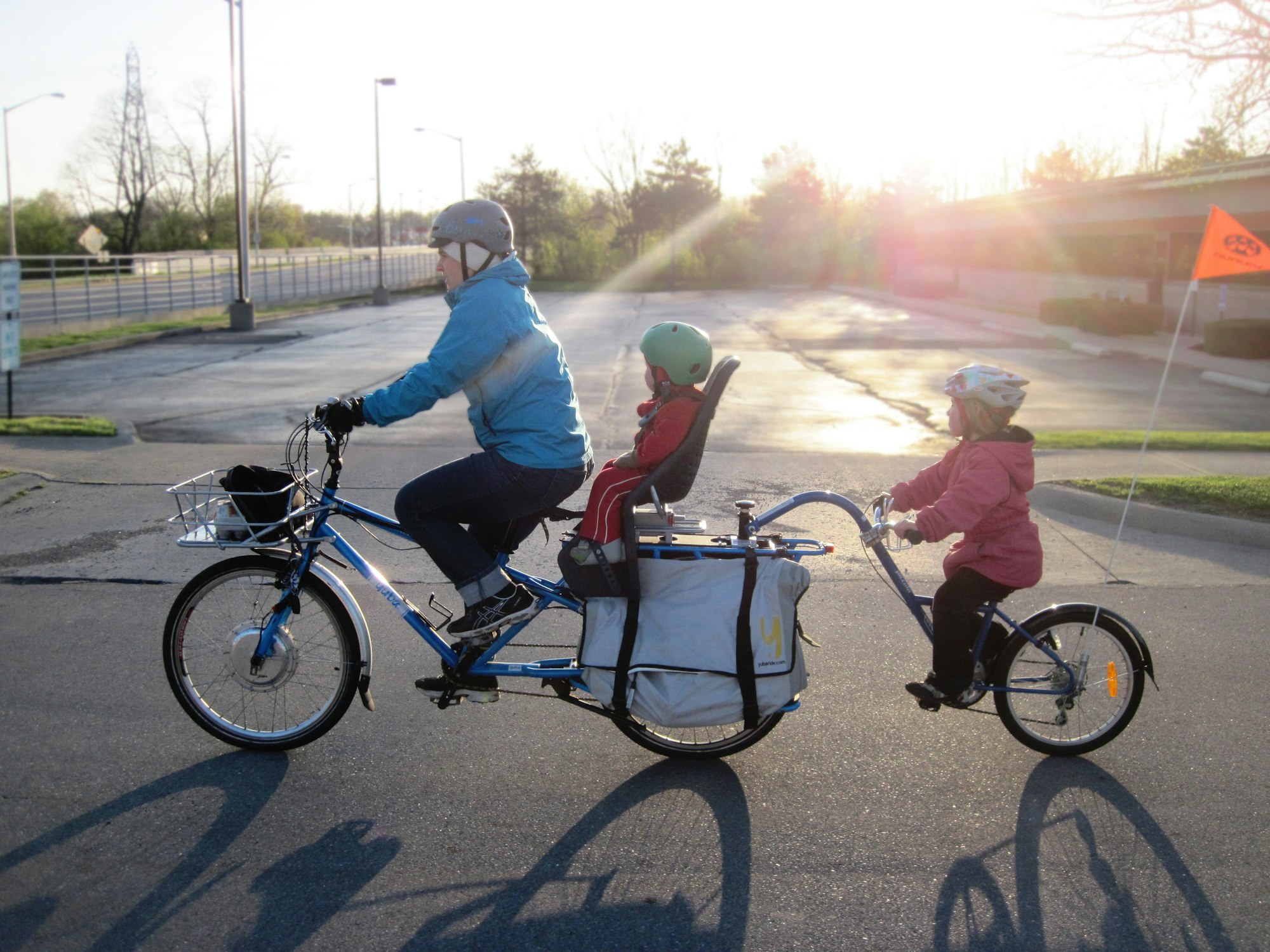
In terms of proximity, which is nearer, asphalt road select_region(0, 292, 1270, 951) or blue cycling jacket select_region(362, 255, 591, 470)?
asphalt road select_region(0, 292, 1270, 951)

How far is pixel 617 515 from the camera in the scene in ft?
12.7

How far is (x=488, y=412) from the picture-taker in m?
4.10

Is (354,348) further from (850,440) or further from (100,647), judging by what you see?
(100,647)

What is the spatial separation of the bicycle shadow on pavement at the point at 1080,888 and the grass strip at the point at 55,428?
31.9 feet

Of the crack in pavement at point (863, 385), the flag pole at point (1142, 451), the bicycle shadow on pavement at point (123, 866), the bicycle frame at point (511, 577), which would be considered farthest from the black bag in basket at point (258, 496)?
the crack in pavement at point (863, 385)

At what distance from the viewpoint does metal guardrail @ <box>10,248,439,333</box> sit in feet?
85.7

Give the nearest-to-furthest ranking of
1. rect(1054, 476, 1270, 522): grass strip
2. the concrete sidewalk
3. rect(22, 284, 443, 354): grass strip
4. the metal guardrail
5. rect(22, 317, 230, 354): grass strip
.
Result: rect(1054, 476, 1270, 522): grass strip, the concrete sidewalk, rect(22, 317, 230, 354): grass strip, rect(22, 284, 443, 354): grass strip, the metal guardrail

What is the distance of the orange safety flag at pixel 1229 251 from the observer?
16.1ft

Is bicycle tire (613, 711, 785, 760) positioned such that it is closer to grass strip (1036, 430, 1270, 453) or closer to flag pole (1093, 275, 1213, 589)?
flag pole (1093, 275, 1213, 589)

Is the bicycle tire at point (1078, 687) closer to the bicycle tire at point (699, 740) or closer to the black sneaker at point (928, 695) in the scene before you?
the black sneaker at point (928, 695)

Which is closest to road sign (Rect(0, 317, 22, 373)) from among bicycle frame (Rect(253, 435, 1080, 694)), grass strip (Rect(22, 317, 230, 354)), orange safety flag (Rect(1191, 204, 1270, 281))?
grass strip (Rect(22, 317, 230, 354))

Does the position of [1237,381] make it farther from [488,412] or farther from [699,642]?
[488,412]

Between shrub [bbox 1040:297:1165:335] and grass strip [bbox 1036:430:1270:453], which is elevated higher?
shrub [bbox 1040:297:1165:335]

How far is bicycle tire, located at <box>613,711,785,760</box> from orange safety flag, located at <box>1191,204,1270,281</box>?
2.84 meters
